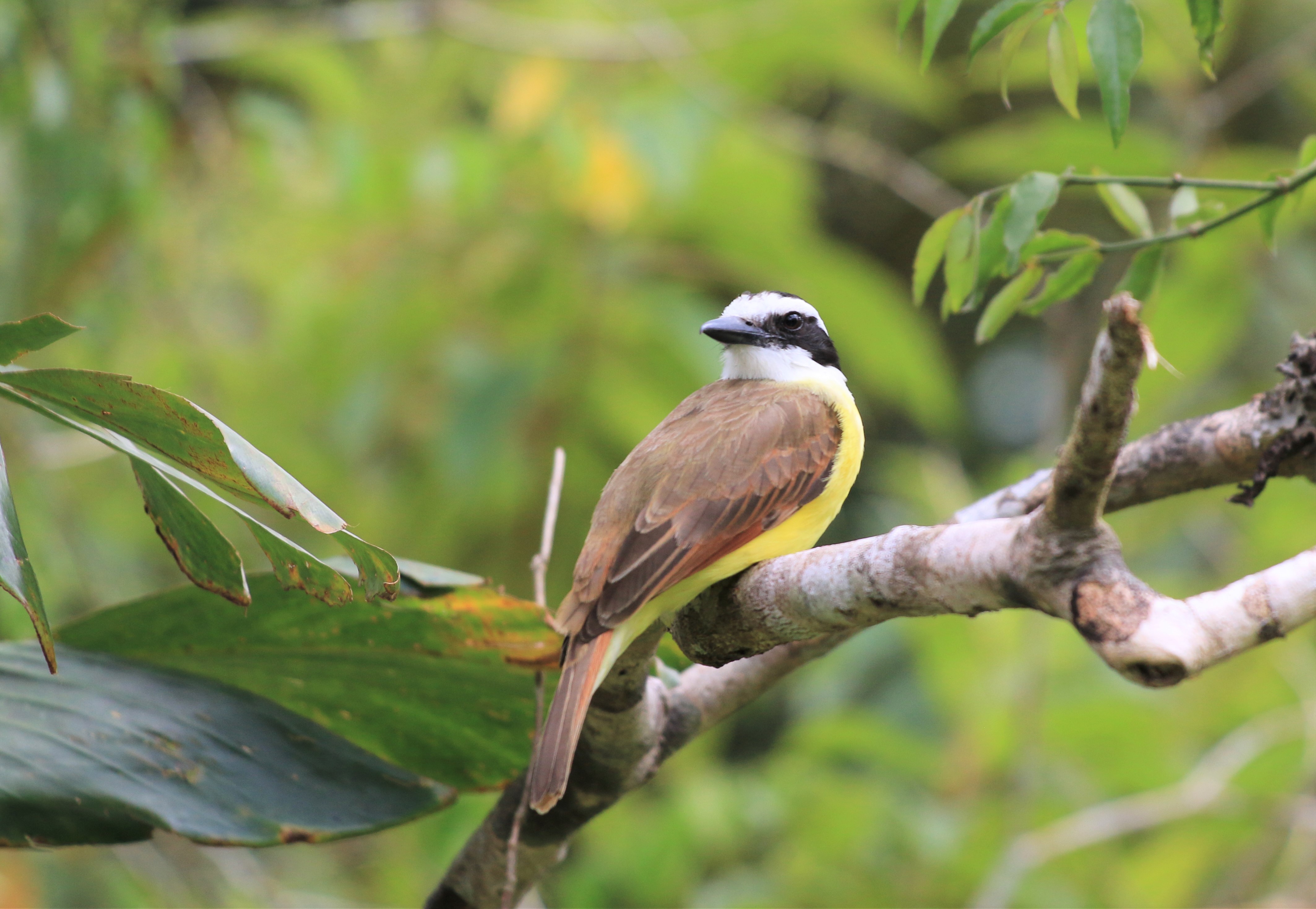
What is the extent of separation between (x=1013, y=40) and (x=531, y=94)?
3422mm

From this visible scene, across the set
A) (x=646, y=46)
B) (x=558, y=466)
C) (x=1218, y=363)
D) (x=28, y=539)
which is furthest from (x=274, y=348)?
(x=1218, y=363)

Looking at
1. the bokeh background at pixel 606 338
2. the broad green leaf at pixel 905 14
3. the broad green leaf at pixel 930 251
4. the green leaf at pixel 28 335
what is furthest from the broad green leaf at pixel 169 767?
the bokeh background at pixel 606 338

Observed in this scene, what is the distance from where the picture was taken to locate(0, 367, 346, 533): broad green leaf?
154 centimetres

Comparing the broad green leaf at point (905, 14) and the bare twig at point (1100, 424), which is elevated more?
the broad green leaf at point (905, 14)

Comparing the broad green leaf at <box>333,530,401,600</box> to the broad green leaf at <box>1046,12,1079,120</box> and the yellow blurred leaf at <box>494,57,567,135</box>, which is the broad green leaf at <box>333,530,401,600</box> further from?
the yellow blurred leaf at <box>494,57,567,135</box>

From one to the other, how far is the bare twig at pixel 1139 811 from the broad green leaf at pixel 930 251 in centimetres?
235

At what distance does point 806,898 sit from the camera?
4.76 m

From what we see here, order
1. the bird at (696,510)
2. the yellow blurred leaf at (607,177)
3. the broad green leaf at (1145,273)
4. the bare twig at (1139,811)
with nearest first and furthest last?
the bird at (696,510) → the broad green leaf at (1145,273) → the bare twig at (1139,811) → the yellow blurred leaf at (607,177)

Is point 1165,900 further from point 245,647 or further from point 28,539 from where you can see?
point 28,539

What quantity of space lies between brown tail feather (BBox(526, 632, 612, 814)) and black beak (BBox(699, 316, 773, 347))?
3.37ft

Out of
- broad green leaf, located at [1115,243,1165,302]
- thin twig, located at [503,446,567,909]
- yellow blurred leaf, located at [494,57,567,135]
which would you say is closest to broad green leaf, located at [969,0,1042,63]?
broad green leaf, located at [1115,243,1165,302]

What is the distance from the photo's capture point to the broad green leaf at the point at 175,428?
5.05 feet

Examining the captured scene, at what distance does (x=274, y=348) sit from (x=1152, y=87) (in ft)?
16.6

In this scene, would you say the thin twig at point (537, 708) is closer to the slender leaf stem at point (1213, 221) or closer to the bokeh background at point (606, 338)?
the slender leaf stem at point (1213, 221)
